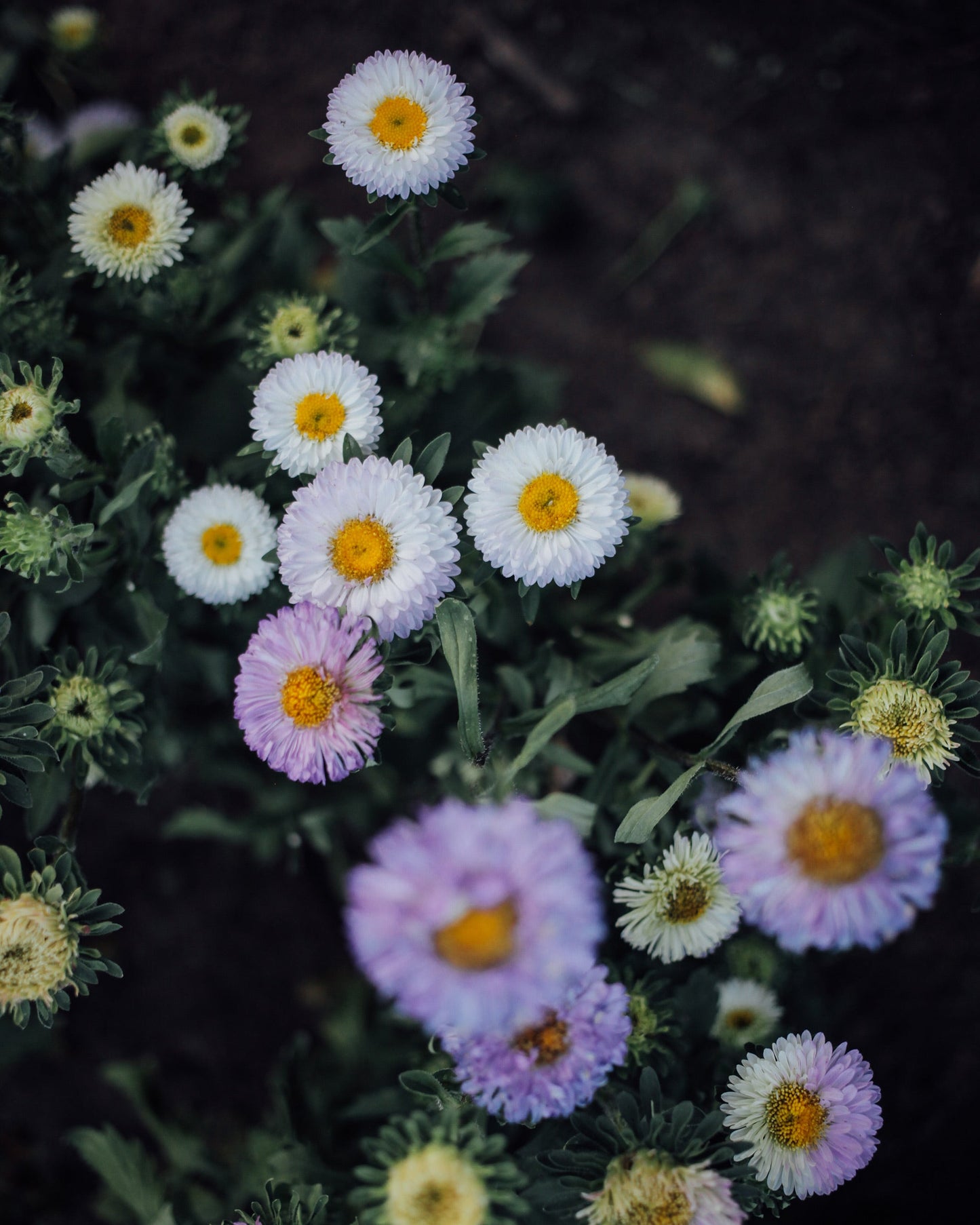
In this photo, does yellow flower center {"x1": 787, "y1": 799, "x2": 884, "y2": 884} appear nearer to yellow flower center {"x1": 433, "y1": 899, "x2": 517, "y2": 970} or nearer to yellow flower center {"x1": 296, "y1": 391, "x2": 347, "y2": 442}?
yellow flower center {"x1": 433, "y1": 899, "x2": 517, "y2": 970}

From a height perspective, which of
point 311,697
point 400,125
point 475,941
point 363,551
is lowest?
point 475,941

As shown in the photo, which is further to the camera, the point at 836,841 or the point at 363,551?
the point at 363,551

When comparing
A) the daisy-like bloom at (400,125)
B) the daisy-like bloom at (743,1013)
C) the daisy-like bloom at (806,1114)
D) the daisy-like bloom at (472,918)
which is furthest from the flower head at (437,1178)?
the daisy-like bloom at (400,125)

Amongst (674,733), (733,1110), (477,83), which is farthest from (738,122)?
(733,1110)

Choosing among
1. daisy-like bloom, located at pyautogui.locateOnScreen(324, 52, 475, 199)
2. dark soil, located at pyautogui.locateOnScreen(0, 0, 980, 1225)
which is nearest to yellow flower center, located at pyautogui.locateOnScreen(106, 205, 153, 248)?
daisy-like bloom, located at pyautogui.locateOnScreen(324, 52, 475, 199)

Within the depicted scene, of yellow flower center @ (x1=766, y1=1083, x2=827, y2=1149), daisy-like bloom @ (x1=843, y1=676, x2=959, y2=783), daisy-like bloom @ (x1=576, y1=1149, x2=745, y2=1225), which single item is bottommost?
daisy-like bloom @ (x1=576, y1=1149, x2=745, y2=1225)

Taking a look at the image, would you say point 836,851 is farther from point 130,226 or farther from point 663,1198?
point 130,226

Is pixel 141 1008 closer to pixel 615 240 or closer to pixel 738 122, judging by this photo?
pixel 615 240

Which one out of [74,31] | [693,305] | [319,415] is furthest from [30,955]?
[693,305]
